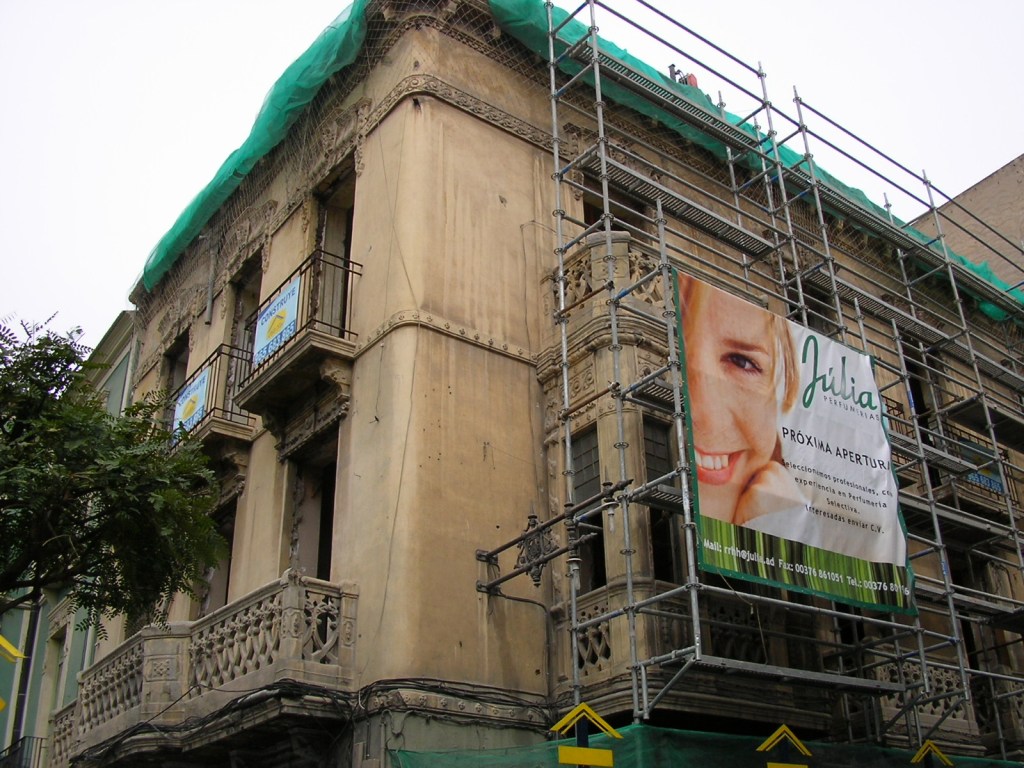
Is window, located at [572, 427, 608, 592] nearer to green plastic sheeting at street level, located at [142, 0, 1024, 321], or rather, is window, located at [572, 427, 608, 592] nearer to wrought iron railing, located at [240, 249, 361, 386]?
wrought iron railing, located at [240, 249, 361, 386]

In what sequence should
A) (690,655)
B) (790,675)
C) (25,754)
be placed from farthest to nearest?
(25,754) < (790,675) < (690,655)

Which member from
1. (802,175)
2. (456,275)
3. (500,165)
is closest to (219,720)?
(456,275)

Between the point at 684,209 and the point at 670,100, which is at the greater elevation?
the point at 670,100

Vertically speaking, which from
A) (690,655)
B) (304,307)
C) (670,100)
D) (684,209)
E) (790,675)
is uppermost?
(670,100)

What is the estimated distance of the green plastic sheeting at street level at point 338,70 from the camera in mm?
15602

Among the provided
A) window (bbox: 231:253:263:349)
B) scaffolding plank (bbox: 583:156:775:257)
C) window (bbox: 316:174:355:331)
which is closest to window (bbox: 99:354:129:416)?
window (bbox: 231:253:263:349)

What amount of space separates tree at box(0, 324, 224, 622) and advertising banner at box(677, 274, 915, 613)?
208 inches

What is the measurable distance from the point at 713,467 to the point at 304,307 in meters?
6.43

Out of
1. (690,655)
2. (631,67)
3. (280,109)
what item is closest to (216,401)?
(280,109)

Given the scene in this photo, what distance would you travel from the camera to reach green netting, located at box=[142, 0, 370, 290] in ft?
Answer: 51.6

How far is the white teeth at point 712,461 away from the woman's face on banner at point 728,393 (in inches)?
0.4

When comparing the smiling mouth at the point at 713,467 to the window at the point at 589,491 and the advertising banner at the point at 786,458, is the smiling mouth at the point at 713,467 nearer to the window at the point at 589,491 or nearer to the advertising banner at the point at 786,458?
the advertising banner at the point at 786,458

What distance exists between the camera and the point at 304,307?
15.1 m

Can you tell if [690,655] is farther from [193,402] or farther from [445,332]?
[193,402]
